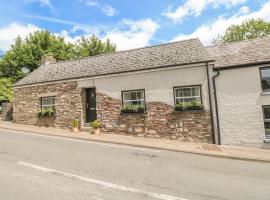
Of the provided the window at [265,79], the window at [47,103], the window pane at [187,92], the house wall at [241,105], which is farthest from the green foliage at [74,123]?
the window at [265,79]

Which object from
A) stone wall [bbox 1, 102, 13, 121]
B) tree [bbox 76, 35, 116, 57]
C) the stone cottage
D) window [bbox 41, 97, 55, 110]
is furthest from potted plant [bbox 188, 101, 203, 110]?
tree [bbox 76, 35, 116, 57]

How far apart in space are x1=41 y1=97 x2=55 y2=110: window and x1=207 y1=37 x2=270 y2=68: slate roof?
11861mm

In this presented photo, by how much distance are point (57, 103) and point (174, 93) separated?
8806 millimetres

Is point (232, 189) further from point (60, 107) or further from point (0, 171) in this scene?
point (60, 107)

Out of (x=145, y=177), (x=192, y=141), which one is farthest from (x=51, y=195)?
(x=192, y=141)

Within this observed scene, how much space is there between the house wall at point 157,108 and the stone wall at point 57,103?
169cm

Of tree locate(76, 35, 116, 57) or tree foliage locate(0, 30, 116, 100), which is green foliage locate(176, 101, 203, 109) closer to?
tree foliage locate(0, 30, 116, 100)

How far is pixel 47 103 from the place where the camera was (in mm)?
18344

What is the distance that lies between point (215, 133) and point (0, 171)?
400 inches

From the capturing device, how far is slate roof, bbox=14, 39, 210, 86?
14.4m

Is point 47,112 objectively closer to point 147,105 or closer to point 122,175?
point 147,105

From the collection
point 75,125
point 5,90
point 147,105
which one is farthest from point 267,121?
point 5,90

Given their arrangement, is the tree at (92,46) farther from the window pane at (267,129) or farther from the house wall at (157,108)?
the window pane at (267,129)

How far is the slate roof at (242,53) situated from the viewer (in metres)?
12.9
